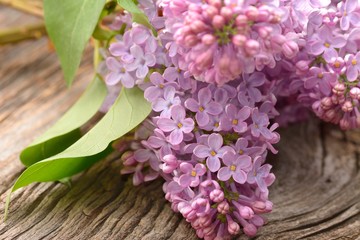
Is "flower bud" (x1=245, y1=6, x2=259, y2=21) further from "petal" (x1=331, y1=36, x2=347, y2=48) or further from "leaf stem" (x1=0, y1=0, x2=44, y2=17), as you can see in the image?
"leaf stem" (x1=0, y1=0, x2=44, y2=17)

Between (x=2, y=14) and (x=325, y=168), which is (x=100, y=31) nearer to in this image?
(x=325, y=168)

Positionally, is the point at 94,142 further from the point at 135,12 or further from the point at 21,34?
the point at 21,34

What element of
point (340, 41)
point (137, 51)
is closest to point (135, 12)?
point (137, 51)

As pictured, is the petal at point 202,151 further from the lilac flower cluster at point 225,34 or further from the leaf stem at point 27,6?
the leaf stem at point 27,6

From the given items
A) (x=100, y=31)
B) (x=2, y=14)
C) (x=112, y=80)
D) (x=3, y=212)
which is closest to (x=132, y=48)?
Result: (x=112, y=80)

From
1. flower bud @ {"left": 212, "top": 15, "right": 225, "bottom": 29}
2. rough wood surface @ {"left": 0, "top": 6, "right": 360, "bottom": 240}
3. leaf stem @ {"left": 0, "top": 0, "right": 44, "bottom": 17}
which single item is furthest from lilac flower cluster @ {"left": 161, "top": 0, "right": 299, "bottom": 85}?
leaf stem @ {"left": 0, "top": 0, "right": 44, "bottom": 17}

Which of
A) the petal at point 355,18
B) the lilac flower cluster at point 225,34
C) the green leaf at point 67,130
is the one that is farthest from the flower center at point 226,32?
the green leaf at point 67,130

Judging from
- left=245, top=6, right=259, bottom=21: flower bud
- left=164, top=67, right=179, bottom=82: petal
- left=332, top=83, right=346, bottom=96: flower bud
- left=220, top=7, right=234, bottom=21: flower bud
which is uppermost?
left=220, top=7, right=234, bottom=21: flower bud

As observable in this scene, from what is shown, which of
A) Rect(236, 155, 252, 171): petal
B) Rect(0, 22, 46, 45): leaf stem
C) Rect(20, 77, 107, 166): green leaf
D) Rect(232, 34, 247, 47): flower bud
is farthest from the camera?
Rect(0, 22, 46, 45): leaf stem
